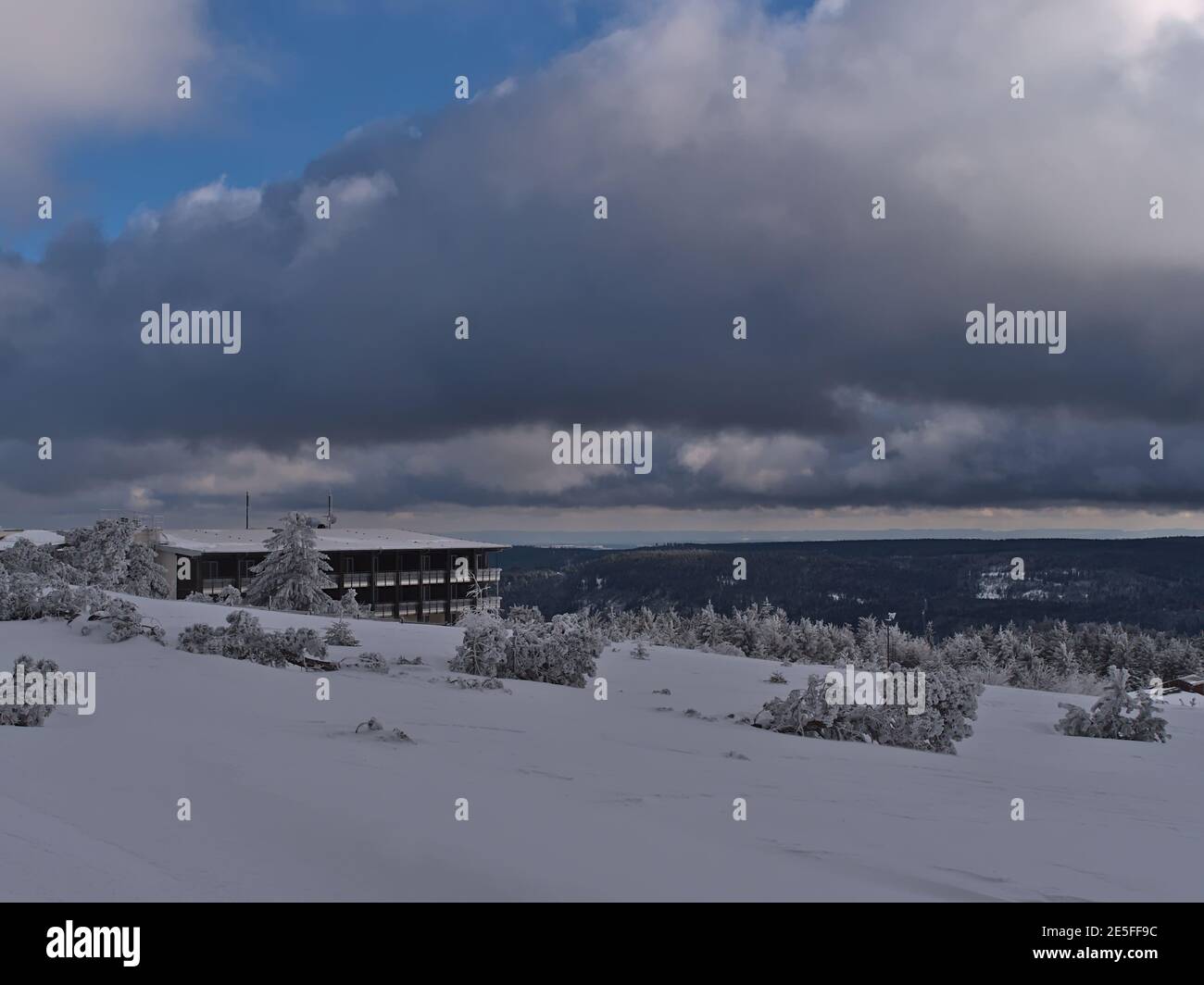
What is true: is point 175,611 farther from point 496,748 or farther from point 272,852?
point 272,852

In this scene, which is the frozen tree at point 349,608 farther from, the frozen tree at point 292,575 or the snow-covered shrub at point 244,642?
the snow-covered shrub at point 244,642

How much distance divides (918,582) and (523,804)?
137663 mm

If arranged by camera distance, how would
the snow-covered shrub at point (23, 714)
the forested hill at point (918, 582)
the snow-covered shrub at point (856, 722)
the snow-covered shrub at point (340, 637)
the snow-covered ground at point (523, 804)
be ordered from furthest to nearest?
the forested hill at point (918, 582) → the snow-covered shrub at point (340, 637) → the snow-covered shrub at point (856, 722) → the snow-covered shrub at point (23, 714) → the snow-covered ground at point (523, 804)

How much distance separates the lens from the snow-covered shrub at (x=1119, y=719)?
1068 centimetres

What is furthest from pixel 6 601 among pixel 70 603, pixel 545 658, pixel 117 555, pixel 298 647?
pixel 117 555

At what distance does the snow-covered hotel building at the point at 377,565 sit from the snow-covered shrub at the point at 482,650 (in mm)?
41383

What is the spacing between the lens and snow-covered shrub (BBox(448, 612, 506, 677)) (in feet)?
38.3

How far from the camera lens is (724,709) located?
1072cm

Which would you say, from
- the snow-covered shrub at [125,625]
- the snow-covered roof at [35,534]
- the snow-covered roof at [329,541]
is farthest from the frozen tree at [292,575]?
the snow-covered shrub at [125,625]

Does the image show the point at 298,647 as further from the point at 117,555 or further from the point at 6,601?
the point at 117,555

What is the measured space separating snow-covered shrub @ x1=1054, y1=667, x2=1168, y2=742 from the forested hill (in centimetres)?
9928

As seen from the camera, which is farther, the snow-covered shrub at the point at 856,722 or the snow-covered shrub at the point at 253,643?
the snow-covered shrub at the point at 253,643

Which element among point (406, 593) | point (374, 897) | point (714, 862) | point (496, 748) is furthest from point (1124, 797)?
point (406, 593)
